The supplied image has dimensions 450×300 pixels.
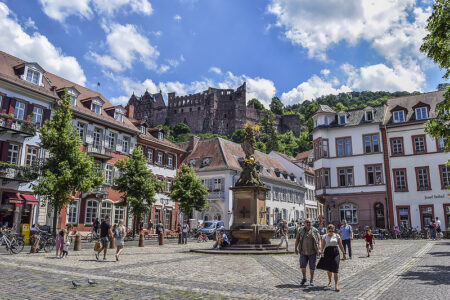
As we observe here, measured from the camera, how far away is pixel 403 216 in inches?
1455

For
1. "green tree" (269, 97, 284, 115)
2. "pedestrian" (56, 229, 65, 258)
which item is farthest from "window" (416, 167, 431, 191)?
"green tree" (269, 97, 284, 115)

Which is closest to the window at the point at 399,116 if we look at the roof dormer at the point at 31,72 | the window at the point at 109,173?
the window at the point at 109,173

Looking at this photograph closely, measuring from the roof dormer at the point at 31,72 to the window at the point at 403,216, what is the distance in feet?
113

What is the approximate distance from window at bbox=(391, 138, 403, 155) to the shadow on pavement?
88.7 ft

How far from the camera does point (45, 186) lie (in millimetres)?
22922

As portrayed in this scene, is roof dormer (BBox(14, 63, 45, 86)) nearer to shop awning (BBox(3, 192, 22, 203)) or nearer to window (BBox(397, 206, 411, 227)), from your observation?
shop awning (BBox(3, 192, 22, 203))

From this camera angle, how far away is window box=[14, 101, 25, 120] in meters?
27.3

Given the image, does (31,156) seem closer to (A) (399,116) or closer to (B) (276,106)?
(A) (399,116)

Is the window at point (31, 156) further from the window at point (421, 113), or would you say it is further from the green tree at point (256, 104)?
the green tree at point (256, 104)

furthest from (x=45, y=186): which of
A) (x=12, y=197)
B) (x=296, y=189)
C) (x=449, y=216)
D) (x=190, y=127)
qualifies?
(x=190, y=127)

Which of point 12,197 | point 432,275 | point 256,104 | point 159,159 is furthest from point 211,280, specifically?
point 256,104

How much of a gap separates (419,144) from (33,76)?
117 ft

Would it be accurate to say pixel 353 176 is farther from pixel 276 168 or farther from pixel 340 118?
pixel 276 168

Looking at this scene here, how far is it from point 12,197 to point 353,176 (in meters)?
31.3
